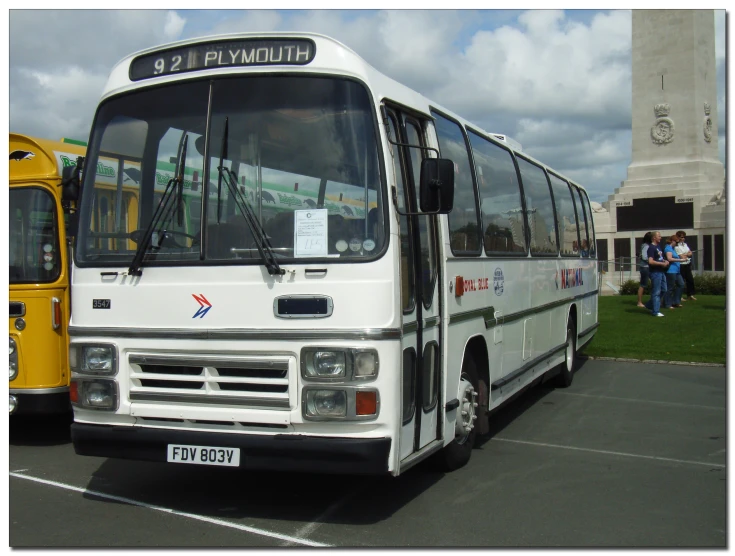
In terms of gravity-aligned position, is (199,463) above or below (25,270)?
below

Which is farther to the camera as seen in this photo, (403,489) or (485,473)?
(485,473)

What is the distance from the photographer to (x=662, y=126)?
35219 millimetres

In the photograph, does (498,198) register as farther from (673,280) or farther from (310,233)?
(673,280)

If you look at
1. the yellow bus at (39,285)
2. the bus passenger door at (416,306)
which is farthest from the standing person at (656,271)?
the yellow bus at (39,285)

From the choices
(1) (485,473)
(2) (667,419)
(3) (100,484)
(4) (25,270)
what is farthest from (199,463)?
(2) (667,419)

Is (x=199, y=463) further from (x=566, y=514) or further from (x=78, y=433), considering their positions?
(x=566, y=514)

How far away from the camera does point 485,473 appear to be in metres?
6.86

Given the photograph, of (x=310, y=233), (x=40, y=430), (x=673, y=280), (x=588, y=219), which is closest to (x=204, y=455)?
(x=310, y=233)

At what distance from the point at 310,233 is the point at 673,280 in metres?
17.8

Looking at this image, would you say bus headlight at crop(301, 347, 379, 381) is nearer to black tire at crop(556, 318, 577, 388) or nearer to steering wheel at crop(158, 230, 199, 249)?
steering wheel at crop(158, 230, 199, 249)

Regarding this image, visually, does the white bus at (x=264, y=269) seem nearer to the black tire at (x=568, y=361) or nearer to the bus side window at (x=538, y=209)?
the bus side window at (x=538, y=209)

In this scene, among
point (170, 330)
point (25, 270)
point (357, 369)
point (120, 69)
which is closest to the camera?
point (357, 369)

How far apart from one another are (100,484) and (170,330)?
73.1 inches

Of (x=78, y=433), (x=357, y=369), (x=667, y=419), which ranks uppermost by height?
(x=357, y=369)
